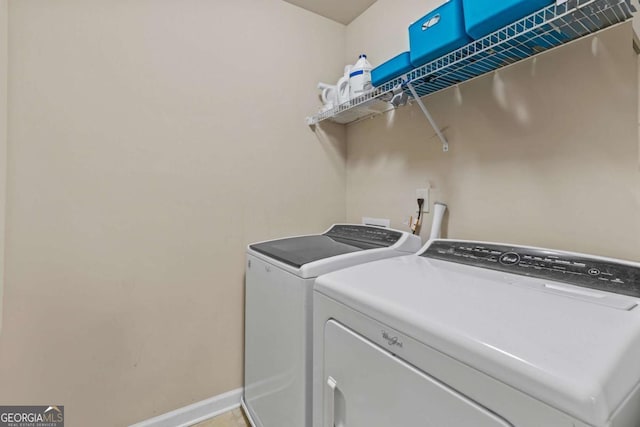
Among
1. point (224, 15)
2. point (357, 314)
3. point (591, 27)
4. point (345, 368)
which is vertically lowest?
point (345, 368)

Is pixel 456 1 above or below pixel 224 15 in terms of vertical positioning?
below

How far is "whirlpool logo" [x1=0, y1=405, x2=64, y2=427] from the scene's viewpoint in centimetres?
123

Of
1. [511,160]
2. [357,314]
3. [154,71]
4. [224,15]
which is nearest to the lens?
[357,314]

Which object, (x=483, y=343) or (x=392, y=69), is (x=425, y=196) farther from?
(x=483, y=343)

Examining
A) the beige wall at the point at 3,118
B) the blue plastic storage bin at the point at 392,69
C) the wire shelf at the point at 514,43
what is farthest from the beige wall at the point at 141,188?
the wire shelf at the point at 514,43

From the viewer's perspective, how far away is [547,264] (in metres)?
0.93

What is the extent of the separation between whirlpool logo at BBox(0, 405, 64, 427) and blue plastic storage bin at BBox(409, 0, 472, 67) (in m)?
2.24

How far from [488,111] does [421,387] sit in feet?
3.97

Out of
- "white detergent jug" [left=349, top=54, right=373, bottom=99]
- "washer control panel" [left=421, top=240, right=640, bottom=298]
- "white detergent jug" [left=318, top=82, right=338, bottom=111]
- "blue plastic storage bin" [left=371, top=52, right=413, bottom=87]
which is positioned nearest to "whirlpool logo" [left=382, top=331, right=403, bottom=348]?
"washer control panel" [left=421, top=240, right=640, bottom=298]

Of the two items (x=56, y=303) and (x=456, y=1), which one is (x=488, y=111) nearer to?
(x=456, y=1)

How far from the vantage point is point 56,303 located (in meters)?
Answer: 1.29

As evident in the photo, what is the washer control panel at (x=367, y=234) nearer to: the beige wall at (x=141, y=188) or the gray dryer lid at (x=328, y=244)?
the gray dryer lid at (x=328, y=244)

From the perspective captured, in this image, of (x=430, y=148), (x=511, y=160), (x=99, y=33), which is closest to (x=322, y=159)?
(x=430, y=148)

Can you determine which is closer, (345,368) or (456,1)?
(345,368)
